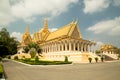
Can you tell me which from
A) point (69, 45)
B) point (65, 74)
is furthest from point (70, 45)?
point (65, 74)

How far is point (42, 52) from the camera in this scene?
69438 millimetres

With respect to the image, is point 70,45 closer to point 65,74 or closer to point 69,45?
point 69,45

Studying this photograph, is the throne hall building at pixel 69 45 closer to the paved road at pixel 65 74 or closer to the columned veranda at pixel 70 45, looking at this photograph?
the columned veranda at pixel 70 45

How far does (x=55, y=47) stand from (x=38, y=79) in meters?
47.7

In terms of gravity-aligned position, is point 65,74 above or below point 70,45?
below

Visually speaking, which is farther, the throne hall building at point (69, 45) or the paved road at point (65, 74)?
the throne hall building at point (69, 45)

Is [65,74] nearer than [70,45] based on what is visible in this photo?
Yes

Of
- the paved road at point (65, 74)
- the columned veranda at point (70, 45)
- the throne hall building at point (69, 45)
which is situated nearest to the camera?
the paved road at point (65, 74)

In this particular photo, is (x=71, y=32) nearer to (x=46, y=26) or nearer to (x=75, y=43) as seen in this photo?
(x=75, y=43)

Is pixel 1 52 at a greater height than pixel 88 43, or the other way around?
pixel 88 43

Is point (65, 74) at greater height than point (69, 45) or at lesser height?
lesser

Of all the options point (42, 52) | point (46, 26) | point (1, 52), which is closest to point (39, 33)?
point (46, 26)

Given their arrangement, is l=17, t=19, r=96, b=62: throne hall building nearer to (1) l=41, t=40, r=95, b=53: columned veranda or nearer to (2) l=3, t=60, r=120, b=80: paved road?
(1) l=41, t=40, r=95, b=53: columned veranda

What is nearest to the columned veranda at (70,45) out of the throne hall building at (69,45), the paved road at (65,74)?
the throne hall building at (69,45)
